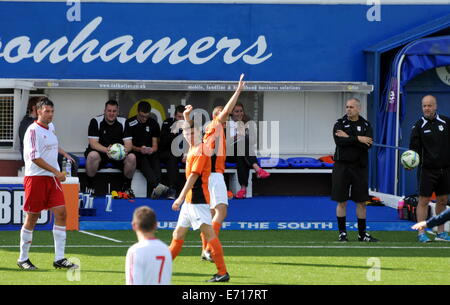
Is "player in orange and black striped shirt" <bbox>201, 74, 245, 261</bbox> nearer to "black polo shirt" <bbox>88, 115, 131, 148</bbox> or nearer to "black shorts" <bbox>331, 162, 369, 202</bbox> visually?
"black shorts" <bbox>331, 162, 369, 202</bbox>

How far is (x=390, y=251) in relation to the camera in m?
13.9

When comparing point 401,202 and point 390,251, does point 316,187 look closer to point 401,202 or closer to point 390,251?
point 401,202

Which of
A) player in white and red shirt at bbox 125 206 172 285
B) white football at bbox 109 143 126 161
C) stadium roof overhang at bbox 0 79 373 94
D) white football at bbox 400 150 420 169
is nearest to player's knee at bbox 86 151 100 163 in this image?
white football at bbox 109 143 126 161

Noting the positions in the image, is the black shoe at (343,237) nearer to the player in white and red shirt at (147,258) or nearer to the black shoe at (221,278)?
the black shoe at (221,278)

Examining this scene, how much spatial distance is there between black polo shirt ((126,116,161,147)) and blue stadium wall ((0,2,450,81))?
1.03 meters

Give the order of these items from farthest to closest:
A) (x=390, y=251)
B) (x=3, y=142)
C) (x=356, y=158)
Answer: (x=3, y=142) < (x=356, y=158) < (x=390, y=251)

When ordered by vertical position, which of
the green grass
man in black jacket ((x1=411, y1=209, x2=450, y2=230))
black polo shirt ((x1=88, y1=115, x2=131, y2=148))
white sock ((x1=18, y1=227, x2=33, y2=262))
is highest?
black polo shirt ((x1=88, y1=115, x2=131, y2=148))

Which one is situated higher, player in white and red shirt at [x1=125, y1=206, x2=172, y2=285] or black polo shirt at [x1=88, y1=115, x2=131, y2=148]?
black polo shirt at [x1=88, y1=115, x2=131, y2=148]

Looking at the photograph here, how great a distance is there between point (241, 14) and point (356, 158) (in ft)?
19.6

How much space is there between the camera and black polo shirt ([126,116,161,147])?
1917 centimetres

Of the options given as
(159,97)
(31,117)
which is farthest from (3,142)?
(159,97)

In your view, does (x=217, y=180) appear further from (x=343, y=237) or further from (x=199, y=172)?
(x=343, y=237)

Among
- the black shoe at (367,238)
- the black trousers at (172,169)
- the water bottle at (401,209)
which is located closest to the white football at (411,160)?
the black shoe at (367,238)

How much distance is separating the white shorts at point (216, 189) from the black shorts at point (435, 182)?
374 cm
